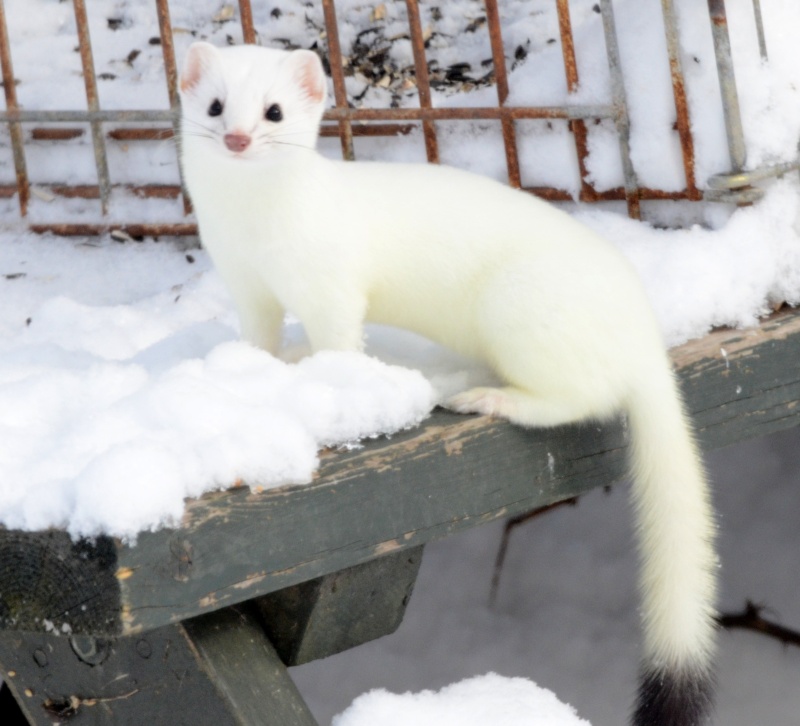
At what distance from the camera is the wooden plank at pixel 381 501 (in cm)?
148

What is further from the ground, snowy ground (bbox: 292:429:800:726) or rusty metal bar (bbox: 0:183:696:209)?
rusty metal bar (bbox: 0:183:696:209)

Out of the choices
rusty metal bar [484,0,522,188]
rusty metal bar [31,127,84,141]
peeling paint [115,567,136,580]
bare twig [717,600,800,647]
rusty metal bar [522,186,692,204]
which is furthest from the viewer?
bare twig [717,600,800,647]

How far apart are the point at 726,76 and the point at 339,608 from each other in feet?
4.06

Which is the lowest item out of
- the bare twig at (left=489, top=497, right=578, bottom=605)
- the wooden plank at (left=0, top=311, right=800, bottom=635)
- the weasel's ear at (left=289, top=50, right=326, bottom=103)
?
the bare twig at (left=489, top=497, right=578, bottom=605)

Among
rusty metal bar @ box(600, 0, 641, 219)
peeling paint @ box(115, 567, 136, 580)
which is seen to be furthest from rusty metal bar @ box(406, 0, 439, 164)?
peeling paint @ box(115, 567, 136, 580)

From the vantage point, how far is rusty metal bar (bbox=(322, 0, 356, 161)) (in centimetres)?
280

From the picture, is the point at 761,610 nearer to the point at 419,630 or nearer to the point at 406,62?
the point at 419,630

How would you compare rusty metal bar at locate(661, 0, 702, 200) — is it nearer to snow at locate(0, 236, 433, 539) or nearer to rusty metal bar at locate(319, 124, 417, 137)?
rusty metal bar at locate(319, 124, 417, 137)

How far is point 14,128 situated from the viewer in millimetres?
3221

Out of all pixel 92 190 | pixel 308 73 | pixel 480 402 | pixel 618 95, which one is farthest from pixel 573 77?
pixel 92 190

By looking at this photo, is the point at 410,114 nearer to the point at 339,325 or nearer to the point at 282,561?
the point at 339,325

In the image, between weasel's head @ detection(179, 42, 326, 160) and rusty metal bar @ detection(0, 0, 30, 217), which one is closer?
weasel's head @ detection(179, 42, 326, 160)

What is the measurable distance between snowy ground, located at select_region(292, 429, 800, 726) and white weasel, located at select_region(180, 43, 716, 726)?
1.64 m

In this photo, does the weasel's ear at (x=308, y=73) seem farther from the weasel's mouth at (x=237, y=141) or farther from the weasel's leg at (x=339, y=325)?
the weasel's leg at (x=339, y=325)
